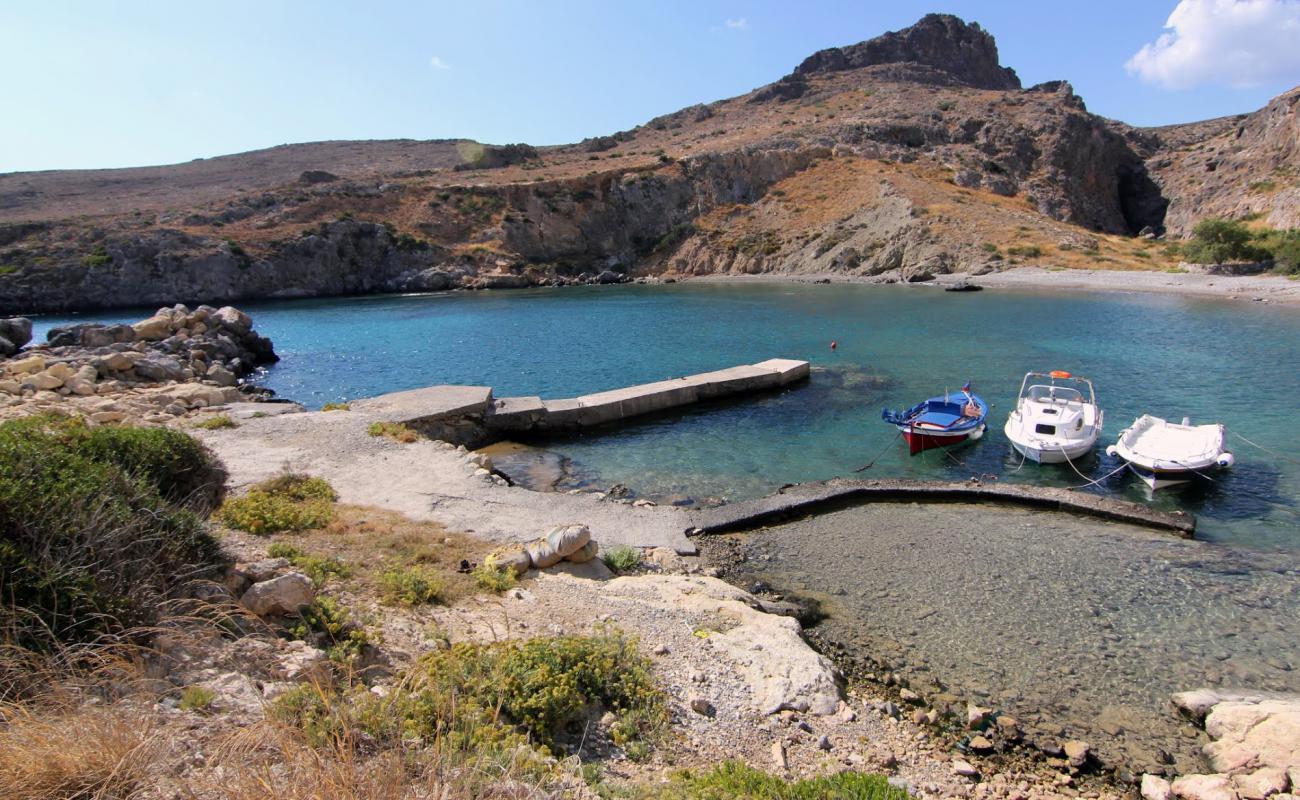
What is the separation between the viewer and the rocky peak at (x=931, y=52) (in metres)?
137

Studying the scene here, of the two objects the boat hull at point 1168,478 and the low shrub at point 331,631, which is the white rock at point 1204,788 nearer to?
the low shrub at point 331,631

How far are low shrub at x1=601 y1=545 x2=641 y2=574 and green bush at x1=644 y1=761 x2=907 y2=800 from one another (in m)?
5.69

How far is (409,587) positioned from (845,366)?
25.4m

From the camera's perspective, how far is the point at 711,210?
8531 centimetres

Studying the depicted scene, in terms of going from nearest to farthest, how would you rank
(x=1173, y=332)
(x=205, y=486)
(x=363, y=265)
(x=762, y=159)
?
(x=205, y=486), (x=1173, y=332), (x=363, y=265), (x=762, y=159)

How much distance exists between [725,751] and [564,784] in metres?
1.91

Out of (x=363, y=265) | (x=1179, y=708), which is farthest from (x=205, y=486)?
(x=363, y=265)

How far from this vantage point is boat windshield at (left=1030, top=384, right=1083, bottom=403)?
19866 mm

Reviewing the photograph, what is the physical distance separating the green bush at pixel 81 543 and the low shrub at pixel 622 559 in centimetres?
565

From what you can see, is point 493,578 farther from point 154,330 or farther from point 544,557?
point 154,330

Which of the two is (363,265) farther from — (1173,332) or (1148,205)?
(1148,205)

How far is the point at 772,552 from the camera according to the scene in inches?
520

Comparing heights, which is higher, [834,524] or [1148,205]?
[1148,205]

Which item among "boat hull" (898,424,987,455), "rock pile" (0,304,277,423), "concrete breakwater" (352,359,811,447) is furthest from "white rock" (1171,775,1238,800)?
"rock pile" (0,304,277,423)
